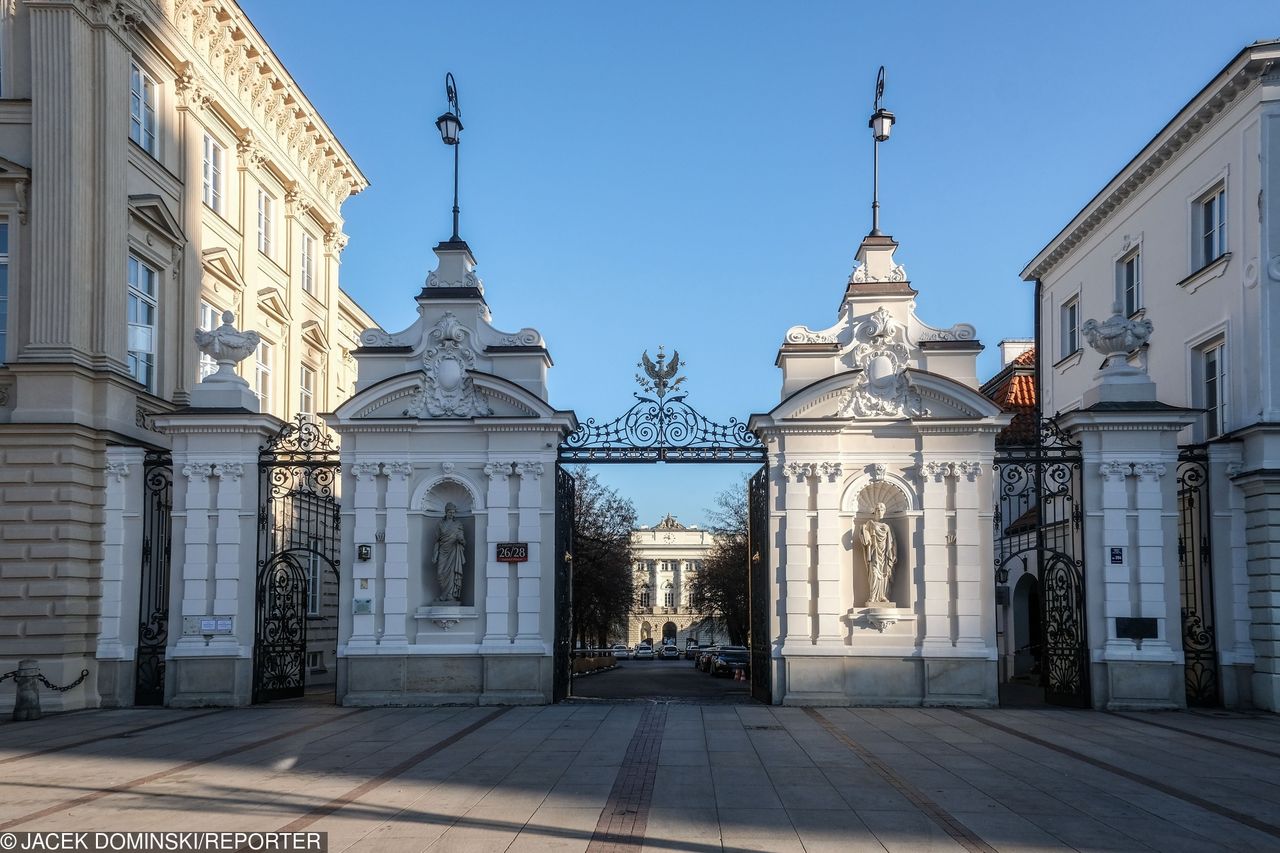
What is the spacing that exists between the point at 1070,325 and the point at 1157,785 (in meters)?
21.3

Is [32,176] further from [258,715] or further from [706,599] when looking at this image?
[706,599]

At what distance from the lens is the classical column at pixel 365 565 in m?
20.7

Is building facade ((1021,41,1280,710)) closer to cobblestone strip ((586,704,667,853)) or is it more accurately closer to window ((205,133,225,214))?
cobblestone strip ((586,704,667,853))

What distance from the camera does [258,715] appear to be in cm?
1945

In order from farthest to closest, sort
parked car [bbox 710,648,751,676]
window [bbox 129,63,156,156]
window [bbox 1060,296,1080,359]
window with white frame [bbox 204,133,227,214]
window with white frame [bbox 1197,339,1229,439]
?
parked car [bbox 710,648,751,676]
window [bbox 1060,296,1080,359]
window with white frame [bbox 204,133,227,214]
window [bbox 129,63,156,156]
window with white frame [bbox 1197,339,1229,439]

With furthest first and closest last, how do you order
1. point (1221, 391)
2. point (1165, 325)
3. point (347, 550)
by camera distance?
point (1165, 325) → point (1221, 391) → point (347, 550)

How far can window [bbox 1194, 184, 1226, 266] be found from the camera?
73.7 ft

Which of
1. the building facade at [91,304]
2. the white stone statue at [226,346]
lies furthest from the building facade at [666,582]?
the white stone statue at [226,346]

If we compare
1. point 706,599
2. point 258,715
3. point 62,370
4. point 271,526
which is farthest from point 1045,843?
point 706,599

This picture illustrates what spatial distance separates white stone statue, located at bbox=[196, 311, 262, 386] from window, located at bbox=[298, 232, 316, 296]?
1467cm

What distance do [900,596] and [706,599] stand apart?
124 feet

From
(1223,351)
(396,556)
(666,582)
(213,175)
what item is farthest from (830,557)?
(666,582)

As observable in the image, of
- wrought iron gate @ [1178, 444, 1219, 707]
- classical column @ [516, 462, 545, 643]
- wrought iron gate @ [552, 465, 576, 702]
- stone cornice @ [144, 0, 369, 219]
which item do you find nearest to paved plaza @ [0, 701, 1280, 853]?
wrought iron gate @ [1178, 444, 1219, 707]

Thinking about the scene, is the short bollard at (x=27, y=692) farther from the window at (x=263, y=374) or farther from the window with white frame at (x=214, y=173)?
the window at (x=263, y=374)
